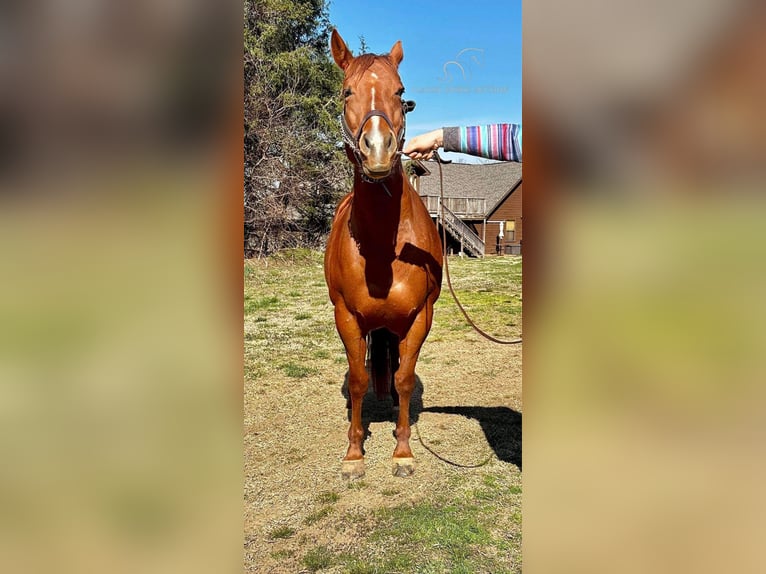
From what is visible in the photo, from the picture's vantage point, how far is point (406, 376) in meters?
3.55

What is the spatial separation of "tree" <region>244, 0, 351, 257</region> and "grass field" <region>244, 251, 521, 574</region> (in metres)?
10.0

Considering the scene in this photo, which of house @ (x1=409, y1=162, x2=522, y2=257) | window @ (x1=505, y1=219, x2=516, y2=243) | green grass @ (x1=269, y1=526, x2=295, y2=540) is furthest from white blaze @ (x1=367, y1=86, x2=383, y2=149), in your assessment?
window @ (x1=505, y1=219, x2=516, y2=243)

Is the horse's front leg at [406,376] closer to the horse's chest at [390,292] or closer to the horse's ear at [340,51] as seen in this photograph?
the horse's chest at [390,292]

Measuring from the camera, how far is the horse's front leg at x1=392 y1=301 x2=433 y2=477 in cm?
341

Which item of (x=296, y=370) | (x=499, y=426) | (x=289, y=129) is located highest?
(x=289, y=129)

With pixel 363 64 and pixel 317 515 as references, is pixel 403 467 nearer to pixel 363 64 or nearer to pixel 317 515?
pixel 317 515

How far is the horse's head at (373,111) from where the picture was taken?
217 cm

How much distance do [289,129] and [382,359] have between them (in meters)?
14.7

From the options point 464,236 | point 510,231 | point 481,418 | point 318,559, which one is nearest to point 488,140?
point 318,559
